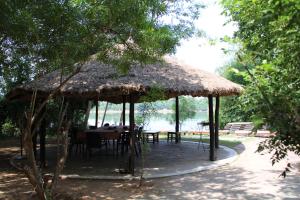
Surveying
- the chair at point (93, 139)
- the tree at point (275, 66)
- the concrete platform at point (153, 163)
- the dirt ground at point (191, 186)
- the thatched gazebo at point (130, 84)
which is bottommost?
the dirt ground at point (191, 186)

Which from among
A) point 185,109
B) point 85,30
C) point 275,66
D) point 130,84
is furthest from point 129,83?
point 185,109

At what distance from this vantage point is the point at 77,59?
6613 millimetres

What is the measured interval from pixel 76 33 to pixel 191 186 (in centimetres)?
375

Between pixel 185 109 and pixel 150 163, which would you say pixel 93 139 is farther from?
Result: pixel 185 109

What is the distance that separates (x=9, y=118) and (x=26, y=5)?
1018cm

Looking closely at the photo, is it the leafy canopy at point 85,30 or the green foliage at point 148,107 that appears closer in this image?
Result: the leafy canopy at point 85,30

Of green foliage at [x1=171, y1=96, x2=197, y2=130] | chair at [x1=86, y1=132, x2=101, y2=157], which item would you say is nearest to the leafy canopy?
chair at [x1=86, y1=132, x2=101, y2=157]

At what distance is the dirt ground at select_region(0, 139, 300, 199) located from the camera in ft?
22.1

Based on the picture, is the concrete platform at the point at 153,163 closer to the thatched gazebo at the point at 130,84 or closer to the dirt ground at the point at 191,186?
the dirt ground at the point at 191,186

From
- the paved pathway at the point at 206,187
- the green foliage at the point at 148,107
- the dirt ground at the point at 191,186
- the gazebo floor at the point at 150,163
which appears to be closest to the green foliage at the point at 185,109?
the gazebo floor at the point at 150,163

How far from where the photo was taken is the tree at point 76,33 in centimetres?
573

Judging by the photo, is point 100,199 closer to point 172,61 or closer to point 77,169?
point 77,169

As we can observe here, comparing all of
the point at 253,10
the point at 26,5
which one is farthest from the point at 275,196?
the point at 26,5

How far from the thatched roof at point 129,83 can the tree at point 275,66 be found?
19.3 feet
